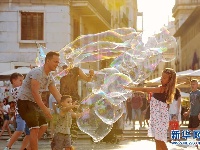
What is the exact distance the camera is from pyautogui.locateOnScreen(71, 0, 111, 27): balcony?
27188mm

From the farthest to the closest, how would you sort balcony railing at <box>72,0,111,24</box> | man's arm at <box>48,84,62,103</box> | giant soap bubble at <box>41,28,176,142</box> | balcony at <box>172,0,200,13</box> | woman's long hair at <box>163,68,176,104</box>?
balcony at <box>172,0,200,13</box>
balcony railing at <box>72,0,111,24</box>
giant soap bubble at <box>41,28,176,142</box>
woman's long hair at <box>163,68,176,104</box>
man's arm at <box>48,84,62,103</box>

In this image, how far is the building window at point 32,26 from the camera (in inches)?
1037

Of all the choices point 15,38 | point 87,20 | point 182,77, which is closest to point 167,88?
point 182,77

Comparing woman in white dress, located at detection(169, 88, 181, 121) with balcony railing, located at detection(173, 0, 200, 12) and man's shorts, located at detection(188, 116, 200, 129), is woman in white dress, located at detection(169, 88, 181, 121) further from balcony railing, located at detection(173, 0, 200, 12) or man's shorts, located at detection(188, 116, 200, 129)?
balcony railing, located at detection(173, 0, 200, 12)

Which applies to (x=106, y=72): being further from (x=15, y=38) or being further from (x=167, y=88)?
(x=15, y=38)

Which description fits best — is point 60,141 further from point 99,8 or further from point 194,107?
point 99,8

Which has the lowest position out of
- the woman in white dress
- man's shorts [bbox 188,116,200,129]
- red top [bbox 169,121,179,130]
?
red top [bbox 169,121,179,130]

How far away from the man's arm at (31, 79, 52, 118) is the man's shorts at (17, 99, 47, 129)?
32 centimetres

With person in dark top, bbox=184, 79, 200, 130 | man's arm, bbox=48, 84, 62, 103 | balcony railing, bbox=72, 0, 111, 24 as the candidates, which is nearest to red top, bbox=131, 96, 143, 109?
balcony railing, bbox=72, 0, 111, 24

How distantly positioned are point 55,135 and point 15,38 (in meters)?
18.4

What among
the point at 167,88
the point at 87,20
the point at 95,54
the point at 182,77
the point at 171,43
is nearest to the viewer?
the point at 167,88

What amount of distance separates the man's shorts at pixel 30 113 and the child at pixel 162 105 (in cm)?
171

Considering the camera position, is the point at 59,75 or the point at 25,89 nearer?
the point at 25,89

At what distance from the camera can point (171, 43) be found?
1243 cm
